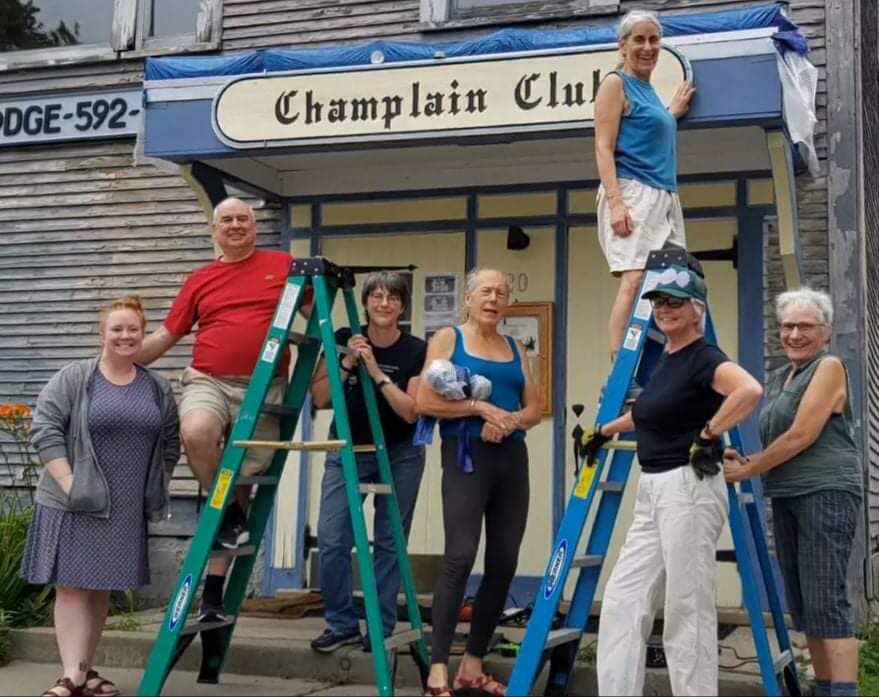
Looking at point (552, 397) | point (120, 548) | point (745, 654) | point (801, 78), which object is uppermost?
point (801, 78)

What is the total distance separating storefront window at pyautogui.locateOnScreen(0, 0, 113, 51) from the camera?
350 inches

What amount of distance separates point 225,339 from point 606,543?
1.82 metres

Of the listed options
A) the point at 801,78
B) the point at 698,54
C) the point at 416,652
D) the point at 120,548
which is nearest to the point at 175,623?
the point at 120,548

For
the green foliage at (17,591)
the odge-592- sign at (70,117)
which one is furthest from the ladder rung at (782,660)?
the odge-592- sign at (70,117)

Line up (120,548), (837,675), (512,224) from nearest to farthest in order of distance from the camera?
(837,675), (120,548), (512,224)

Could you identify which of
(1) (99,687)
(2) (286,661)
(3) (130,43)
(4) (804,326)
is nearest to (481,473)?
(4) (804,326)

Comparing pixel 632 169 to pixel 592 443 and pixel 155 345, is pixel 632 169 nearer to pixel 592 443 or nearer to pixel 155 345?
pixel 592 443

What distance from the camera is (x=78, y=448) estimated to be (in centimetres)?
503

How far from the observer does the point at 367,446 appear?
5.38m

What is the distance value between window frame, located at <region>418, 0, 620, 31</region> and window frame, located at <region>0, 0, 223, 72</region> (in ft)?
5.10

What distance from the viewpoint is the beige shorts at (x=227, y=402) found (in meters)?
5.16

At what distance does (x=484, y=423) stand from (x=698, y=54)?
2.22 meters

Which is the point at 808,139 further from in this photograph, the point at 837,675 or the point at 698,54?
the point at 837,675

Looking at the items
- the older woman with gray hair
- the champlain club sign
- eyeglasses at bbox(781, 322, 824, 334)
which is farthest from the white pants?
the champlain club sign
